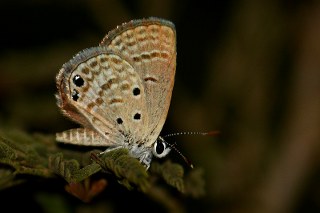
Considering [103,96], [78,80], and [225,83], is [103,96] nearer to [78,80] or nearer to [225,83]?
[78,80]

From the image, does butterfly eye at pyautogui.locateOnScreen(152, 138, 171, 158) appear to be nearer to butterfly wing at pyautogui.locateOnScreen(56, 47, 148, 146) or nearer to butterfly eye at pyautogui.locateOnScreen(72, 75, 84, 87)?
butterfly wing at pyautogui.locateOnScreen(56, 47, 148, 146)

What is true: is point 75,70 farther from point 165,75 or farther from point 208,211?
point 208,211

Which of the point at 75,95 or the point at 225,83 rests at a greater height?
the point at 75,95

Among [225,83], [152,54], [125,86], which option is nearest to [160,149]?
[125,86]

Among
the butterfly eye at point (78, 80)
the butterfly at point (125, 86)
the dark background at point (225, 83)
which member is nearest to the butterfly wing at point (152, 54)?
the butterfly at point (125, 86)

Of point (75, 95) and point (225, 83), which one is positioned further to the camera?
point (225, 83)

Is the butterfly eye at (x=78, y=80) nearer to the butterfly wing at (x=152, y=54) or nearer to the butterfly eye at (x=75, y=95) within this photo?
the butterfly eye at (x=75, y=95)

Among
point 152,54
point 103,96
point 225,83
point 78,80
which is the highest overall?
point 152,54
